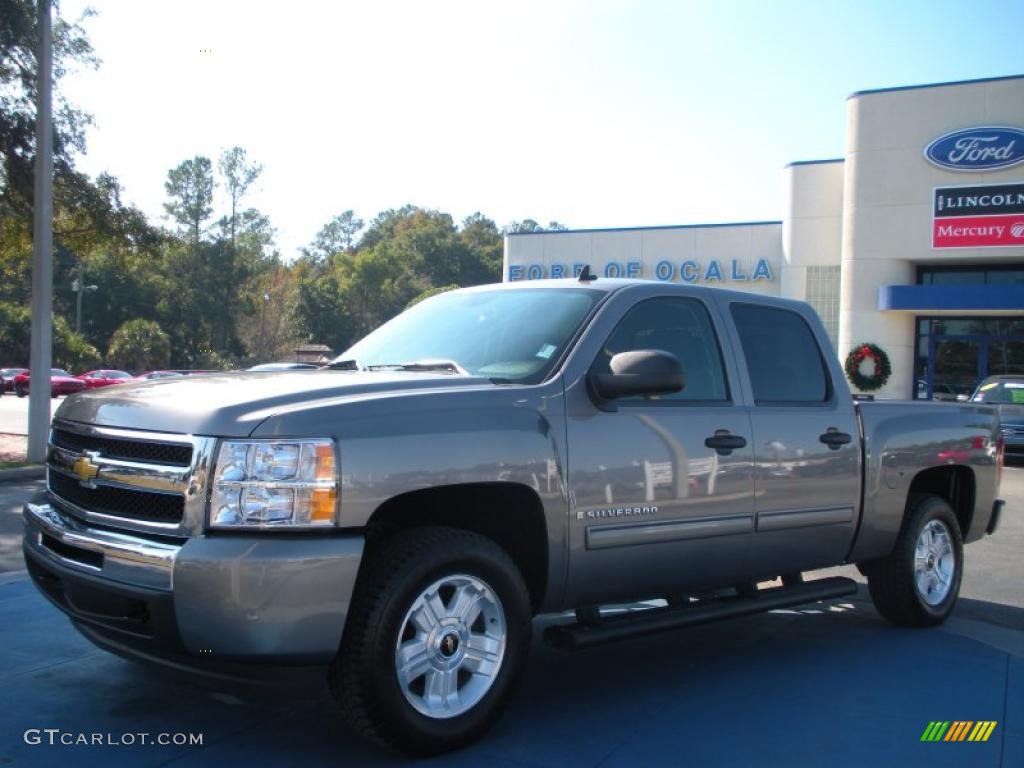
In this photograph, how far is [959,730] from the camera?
457 centimetres

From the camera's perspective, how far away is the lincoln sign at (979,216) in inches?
1127

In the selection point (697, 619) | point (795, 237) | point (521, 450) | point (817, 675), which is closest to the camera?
point (521, 450)

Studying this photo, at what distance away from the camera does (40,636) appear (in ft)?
18.3

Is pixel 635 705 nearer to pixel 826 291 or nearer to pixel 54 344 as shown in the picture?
pixel 826 291

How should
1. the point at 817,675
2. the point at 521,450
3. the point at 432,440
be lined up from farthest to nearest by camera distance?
1. the point at 817,675
2. the point at 521,450
3. the point at 432,440

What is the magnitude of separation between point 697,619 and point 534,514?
1.18 m

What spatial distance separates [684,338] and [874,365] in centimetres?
2601

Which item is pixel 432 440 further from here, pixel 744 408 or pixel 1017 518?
pixel 1017 518

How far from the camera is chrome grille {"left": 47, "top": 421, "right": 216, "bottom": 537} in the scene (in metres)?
3.66

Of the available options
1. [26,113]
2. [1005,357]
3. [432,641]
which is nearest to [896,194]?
[1005,357]

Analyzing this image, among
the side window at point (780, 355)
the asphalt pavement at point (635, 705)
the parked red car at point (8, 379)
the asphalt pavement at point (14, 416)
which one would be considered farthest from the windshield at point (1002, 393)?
the parked red car at point (8, 379)

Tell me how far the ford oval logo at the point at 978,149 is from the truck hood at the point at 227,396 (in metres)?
28.5

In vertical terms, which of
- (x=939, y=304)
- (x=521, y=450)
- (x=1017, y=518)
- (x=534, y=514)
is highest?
(x=939, y=304)

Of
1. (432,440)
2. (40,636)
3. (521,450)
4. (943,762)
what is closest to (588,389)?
(521,450)
